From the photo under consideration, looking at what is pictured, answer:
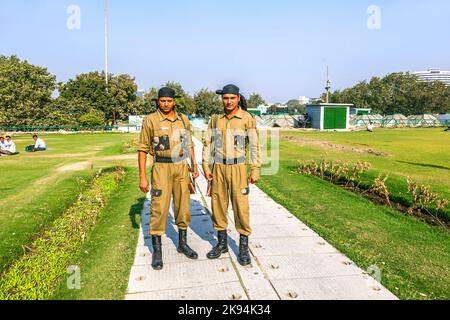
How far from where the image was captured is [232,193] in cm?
418

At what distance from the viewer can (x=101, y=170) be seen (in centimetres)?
1165

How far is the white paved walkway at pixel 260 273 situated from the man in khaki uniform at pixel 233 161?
1.12ft

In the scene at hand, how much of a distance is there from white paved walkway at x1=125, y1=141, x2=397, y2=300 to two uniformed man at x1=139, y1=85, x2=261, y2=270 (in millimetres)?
271

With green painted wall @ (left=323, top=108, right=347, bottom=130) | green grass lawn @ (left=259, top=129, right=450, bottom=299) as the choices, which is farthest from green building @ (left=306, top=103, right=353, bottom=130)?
green grass lawn @ (left=259, top=129, right=450, bottom=299)

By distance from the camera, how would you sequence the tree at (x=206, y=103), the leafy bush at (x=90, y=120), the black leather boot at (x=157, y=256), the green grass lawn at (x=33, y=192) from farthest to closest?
the tree at (x=206, y=103) < the leafy bush at (x=90, y=120) < the green grass lawn at (x=33, y=192) < the black leather boot at (x=157, y=256)

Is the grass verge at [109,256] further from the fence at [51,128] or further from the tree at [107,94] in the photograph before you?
the tree at [107,94]

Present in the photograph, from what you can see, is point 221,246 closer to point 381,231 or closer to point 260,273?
point 260,273

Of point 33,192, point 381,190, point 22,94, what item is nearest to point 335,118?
point 22,94

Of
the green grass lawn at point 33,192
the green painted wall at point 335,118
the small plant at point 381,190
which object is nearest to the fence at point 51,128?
the green grass lawn at point 33,192

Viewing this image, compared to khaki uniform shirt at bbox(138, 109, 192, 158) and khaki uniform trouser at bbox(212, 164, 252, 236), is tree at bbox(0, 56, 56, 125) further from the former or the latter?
khaki uniform trouser at bbox(212, 164, 252, 236)

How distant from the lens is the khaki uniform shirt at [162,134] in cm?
417

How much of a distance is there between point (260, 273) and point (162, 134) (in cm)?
196
